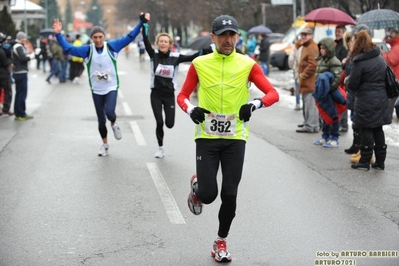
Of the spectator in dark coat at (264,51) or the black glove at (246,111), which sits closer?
the black glove at (246,111)

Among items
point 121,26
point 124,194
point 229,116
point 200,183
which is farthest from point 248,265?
point 121,26

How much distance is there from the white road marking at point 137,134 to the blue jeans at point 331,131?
3.06m

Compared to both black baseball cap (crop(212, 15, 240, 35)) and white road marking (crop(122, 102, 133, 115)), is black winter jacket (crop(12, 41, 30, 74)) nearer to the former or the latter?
white road marking (crop(122, 102, 133, 115))

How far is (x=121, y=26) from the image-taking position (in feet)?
615

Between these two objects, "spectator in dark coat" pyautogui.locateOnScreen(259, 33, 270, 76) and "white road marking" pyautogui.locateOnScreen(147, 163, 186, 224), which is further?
"spectator in dark coat" pyautogui.locateOnScreen(259, 33, 270, 76)

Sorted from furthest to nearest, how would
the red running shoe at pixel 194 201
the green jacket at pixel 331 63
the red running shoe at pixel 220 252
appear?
the green jacket at pixel 331 63, the red running shoe at pixel 194 201, the red running shoe at pixel 220 252

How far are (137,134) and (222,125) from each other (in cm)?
839

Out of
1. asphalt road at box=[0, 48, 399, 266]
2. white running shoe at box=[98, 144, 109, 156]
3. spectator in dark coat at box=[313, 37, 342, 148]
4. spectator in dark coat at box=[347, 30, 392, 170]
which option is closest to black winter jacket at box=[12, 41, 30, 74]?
asphalt road at box=[0, 48, 399, 266]

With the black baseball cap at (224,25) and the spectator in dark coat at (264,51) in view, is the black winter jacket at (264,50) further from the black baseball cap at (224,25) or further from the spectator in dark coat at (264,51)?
the black baseball cap at (224,25)

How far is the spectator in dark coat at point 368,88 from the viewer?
9.95m

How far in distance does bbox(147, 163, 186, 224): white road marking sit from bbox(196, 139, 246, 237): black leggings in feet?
4.59

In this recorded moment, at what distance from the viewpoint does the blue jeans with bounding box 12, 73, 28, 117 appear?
16906 millimetres

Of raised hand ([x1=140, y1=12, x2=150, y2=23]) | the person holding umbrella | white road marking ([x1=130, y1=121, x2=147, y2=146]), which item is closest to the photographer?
raised hand ([x1=140, y1=12, x2=150, y2=23])

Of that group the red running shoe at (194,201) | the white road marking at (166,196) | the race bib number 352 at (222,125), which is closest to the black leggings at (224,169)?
the race bib number 352 at (222,125)
